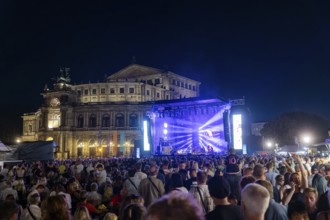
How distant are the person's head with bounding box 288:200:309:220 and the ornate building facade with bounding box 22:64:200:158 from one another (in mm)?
67097

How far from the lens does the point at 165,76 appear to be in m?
87.5

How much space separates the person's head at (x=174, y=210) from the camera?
2209 mm

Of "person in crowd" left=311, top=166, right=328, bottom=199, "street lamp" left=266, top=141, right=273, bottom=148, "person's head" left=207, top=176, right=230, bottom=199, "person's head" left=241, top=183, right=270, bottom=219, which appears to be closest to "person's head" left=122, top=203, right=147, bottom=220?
"person's head" left=207, top=176, right=230, bottom=199

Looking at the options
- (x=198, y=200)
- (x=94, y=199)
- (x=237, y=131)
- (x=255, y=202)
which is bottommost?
(x=94, y=199)

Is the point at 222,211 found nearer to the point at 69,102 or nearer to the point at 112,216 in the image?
the point at 112,216

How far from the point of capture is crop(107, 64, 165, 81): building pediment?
88506 mm

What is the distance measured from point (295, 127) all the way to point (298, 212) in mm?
79802

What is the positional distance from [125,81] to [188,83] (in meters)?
21.2

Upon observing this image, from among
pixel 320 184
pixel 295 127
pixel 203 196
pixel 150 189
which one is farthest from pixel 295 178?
pixel 295 127

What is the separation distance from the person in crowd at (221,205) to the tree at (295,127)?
253 ft

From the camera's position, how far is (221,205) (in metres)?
4.34

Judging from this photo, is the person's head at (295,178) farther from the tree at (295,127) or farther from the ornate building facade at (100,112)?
the tree at (295,127)

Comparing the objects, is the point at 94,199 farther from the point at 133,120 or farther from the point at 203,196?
the point at 133,120

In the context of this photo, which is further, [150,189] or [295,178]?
[150,189]
